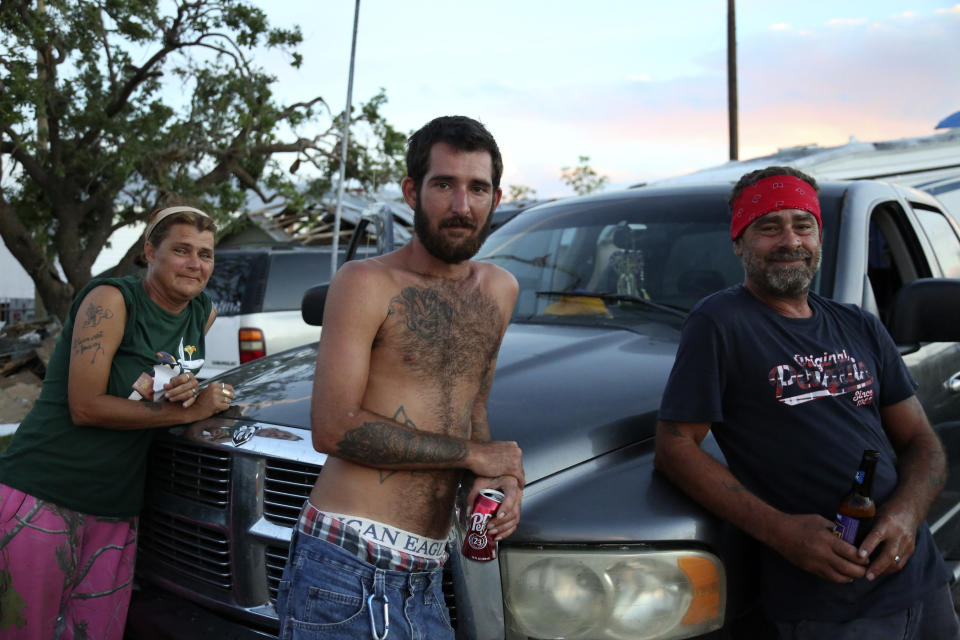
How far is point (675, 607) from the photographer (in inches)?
70.9

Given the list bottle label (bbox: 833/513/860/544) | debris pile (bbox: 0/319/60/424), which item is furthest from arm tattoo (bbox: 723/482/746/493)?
debris pile (bbox: 0/319/60/424)

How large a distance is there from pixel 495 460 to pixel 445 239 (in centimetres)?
50

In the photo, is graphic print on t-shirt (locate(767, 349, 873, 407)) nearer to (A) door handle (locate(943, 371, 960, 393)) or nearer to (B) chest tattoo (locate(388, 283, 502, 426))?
(B) chest tattoo (locate(388, 283, 502, 426))

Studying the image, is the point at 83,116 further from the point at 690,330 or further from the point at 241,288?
the point at 690,330

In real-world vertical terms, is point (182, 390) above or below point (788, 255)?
below

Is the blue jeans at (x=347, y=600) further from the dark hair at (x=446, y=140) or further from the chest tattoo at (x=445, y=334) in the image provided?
the dark hair at (x=446, y=140)

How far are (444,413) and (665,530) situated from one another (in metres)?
0.56

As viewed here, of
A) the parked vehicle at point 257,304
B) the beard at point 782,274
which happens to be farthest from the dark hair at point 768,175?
the parked vehicle at point 257,304

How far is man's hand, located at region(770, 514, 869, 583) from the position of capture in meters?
1.82

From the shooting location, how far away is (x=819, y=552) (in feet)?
5.98

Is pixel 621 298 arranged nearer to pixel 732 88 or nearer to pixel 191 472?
pixel 191 472

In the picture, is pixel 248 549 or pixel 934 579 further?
pixel 248 549

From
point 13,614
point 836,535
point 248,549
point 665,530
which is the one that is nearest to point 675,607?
point 665,530

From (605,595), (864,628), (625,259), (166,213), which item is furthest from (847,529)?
(166,213)
